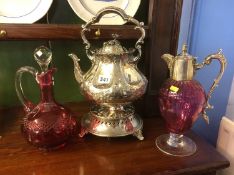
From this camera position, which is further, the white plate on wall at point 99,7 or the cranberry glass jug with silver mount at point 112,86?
the white plate on wall at point 99,7

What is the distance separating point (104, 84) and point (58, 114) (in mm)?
A: 133

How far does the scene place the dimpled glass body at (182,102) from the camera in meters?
0.59

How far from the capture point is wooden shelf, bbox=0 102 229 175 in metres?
0.55

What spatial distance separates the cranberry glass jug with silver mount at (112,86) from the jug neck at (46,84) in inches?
2.9

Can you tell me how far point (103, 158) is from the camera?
592 millimetres

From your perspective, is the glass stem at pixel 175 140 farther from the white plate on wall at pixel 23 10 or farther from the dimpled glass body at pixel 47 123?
the white plate on wall at pixel 23 10

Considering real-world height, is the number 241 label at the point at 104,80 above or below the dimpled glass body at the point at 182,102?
above

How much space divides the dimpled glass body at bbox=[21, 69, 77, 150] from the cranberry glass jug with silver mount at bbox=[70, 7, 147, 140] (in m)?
0.07

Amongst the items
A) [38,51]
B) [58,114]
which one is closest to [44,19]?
[38,51]

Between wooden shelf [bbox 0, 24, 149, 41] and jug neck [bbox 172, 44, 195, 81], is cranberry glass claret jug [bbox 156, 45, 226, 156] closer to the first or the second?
jug neck [bbox 172, 44, 195, 81]

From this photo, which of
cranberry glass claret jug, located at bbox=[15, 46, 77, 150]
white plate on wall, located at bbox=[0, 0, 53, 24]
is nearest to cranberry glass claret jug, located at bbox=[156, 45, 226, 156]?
cranberry glass claret jug, located at bbox=[15, 46, 77, 150]

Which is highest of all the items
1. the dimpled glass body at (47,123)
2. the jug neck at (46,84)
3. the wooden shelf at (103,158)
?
the jug neck at (46,84)

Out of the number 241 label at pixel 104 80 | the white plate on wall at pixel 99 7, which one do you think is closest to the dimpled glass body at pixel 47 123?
the number 241 label at pixel 104 80

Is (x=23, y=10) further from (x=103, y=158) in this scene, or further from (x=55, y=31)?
(x=103, y=158)
